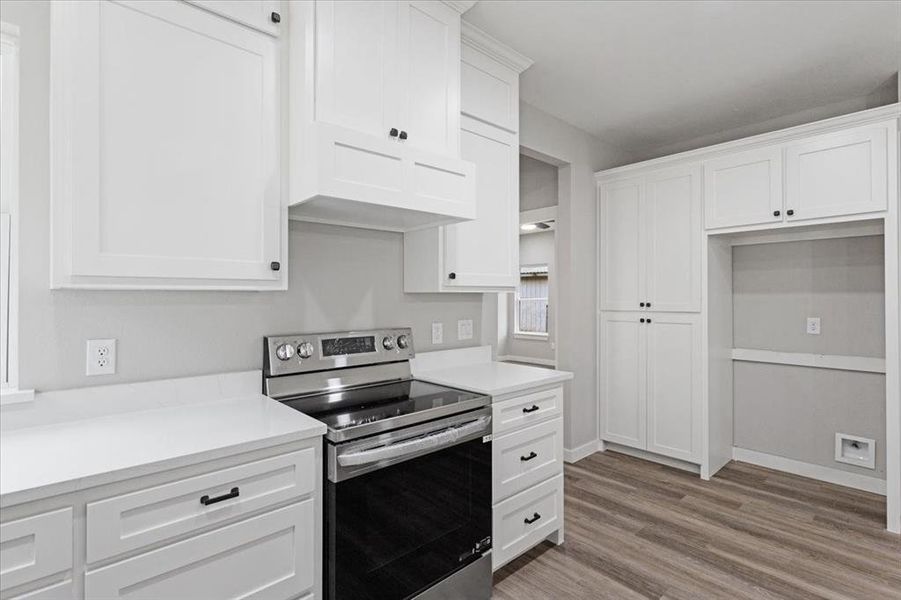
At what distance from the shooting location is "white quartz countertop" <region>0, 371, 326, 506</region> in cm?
111

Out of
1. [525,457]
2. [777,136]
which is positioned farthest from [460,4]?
[777,136]

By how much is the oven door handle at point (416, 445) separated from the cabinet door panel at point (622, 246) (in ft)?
7.39

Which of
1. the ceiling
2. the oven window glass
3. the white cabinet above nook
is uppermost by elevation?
the ceiling

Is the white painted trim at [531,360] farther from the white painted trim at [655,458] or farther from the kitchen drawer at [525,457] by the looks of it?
the kitchen drawer at [525,457]

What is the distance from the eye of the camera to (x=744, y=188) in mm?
3182

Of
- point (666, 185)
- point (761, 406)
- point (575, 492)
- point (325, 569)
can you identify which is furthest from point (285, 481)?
point (761, 406)

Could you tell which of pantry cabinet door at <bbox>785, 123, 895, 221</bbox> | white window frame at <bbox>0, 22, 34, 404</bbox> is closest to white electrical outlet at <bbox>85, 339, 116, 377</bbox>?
white window frame at <bbox>0, 22, 34, 404</bbox>

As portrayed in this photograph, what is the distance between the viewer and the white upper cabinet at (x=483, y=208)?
7.72ft

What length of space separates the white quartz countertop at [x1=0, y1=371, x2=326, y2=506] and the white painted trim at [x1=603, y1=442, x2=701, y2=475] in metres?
3.08

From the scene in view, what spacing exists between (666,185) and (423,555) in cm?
310

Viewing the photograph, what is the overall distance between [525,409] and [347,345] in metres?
0.89

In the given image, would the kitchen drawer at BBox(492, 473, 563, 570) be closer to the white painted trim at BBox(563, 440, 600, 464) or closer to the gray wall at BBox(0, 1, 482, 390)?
the gray wall at BBox(0, 1, 482, 390)

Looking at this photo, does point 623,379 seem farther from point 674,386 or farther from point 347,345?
point 347,345

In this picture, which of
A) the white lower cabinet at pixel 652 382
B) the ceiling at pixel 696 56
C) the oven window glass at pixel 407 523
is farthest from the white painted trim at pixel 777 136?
the oven window glass at pixel 407 523
